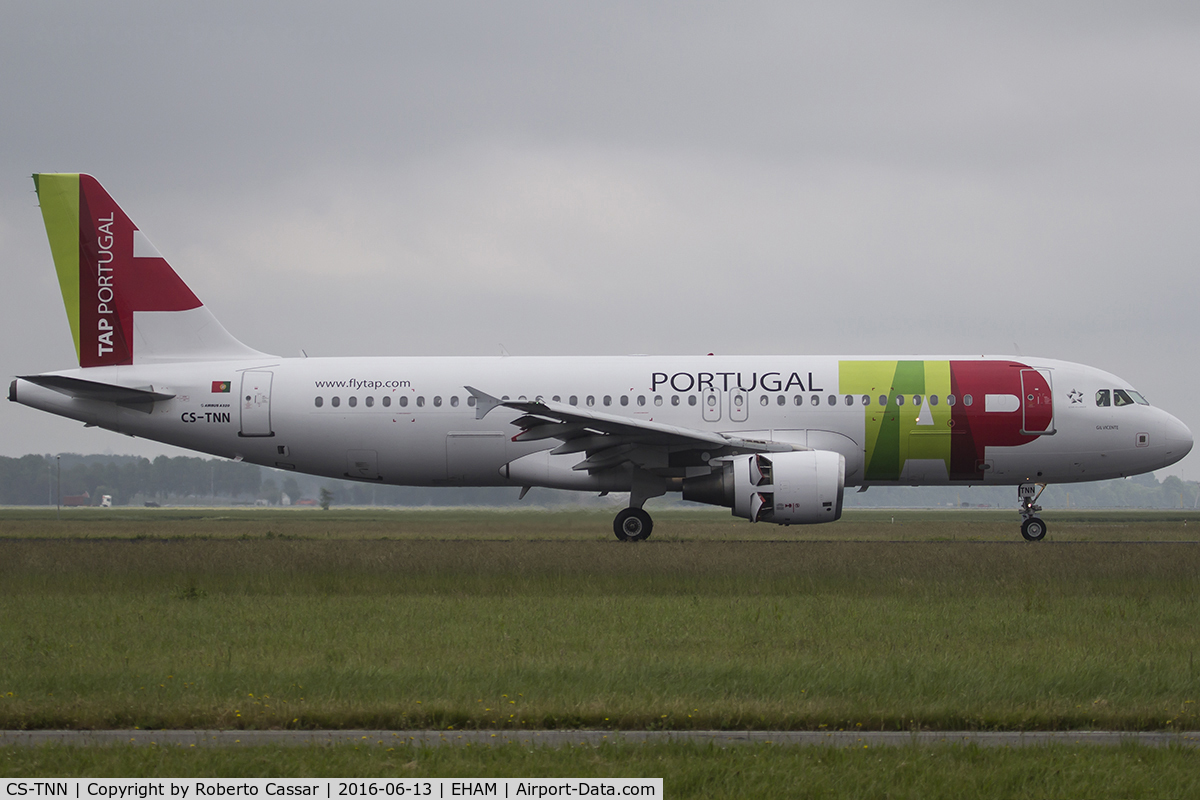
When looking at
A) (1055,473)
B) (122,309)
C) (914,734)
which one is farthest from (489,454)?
(914,734)

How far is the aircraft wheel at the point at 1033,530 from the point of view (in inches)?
991

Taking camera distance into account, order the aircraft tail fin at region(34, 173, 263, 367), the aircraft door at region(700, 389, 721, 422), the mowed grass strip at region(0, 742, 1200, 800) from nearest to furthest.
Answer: the mowed grass strip at region(0, 742, 1200, 800) < the aircraft door at region(700, 389, 721, 422) < the aircraft tail fin at region(34, 173, 263, 367)

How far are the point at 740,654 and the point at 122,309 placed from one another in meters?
20.0

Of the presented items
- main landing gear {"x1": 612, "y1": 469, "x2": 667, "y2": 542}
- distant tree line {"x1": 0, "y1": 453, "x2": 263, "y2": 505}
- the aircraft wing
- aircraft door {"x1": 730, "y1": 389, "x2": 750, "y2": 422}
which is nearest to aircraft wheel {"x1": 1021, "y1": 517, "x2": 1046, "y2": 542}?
the aircraft wing

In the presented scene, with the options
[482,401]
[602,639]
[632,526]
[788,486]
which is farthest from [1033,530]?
[602,639]

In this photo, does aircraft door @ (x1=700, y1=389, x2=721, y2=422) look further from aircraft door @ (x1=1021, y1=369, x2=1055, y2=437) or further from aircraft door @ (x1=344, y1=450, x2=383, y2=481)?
aircraft door @ (x1=344, y1=450, x2=383, y2=481)

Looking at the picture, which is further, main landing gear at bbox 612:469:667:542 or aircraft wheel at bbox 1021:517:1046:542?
aircraft wheel at bbox 1021:517:1046:542

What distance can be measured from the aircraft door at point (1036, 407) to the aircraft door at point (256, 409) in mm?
15956

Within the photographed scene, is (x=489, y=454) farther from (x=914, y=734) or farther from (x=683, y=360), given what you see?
(x=914, y=734)

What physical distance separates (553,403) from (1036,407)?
1008cm
